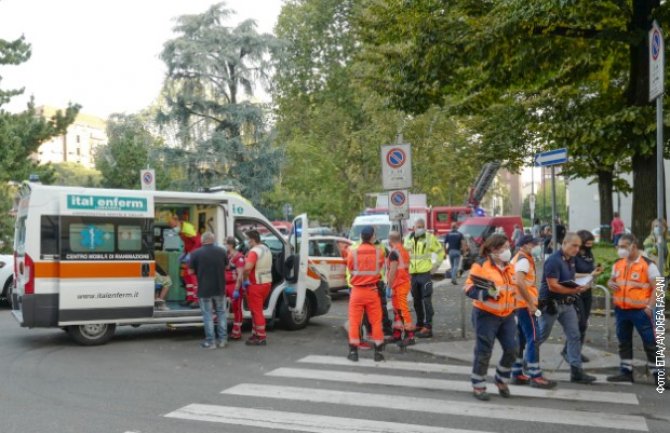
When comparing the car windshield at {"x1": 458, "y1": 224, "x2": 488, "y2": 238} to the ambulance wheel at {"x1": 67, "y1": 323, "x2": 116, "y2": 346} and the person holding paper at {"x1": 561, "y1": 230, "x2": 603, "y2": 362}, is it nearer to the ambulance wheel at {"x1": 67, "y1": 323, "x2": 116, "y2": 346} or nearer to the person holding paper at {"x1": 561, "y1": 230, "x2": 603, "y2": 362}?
the person holding paper at {"x1": 561, "y1": 230, "x2": 603, "y2": 362}

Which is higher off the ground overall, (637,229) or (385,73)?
(385,73)

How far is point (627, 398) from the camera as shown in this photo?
24.2 feet

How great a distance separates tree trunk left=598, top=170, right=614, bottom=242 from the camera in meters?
28.9

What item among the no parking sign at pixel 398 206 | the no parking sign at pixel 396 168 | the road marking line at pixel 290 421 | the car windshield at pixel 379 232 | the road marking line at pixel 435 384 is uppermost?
the no parking sign at pixel 396 168

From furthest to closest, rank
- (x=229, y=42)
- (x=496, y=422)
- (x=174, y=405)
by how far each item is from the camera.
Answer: (x=229, y=42), (x=174, y=405), (x=496, y=422)

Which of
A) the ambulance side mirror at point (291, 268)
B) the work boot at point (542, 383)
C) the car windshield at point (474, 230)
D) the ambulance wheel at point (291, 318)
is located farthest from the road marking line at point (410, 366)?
the car windshield at point (474, 230)

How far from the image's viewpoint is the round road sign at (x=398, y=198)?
40.1ft

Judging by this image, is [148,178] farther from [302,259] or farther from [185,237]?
[302,259]

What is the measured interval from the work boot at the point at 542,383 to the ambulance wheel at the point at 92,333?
609 centimetres

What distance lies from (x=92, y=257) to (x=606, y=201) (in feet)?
80.0

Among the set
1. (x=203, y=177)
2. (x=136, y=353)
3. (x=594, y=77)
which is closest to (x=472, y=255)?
(x=594, y=77)

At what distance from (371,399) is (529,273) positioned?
85.5 inches

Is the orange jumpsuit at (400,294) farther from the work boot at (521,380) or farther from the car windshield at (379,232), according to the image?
the car windshield at (379,232)

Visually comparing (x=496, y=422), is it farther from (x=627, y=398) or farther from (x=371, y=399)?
(x=627, y=398)
